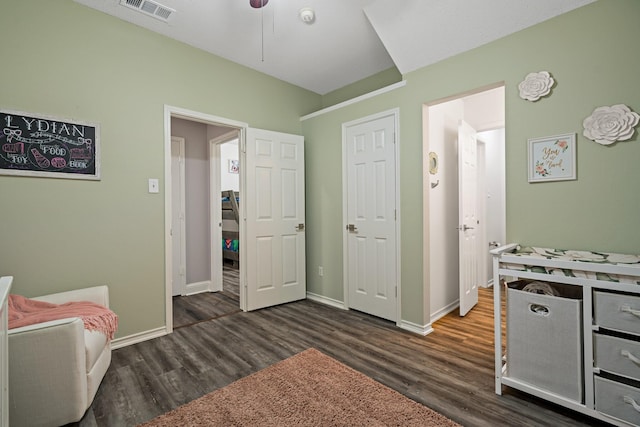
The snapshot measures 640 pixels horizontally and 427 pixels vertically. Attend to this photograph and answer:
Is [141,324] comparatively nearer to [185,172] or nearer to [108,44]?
[185,172]

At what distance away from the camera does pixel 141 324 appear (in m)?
2.56

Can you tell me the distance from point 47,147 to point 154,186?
0.75m

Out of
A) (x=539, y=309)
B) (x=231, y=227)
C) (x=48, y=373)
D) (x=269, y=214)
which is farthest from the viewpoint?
(x=231, y=227)

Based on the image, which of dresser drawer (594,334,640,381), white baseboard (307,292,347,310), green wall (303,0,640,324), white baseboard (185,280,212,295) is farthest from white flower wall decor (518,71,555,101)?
white baseboard (185,280,212,295)

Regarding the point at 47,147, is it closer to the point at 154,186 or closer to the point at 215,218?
the point at 154,186

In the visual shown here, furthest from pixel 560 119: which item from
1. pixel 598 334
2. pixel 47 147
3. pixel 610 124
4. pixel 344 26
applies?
pixel 47 147

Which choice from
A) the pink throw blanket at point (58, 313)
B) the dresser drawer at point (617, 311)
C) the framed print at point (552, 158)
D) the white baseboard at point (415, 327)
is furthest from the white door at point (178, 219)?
the dresser drawer at point (617, 311)

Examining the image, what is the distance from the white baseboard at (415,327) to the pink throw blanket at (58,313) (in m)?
2.35

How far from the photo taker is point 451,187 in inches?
130

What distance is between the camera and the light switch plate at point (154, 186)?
2623 mm

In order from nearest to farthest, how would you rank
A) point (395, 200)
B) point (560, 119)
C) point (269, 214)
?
point (560, 119) < point (395, 200) < point (269, 214)

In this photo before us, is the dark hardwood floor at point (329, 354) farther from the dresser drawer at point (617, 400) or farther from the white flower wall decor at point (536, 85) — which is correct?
the white flower wall decor at point (536, 85)

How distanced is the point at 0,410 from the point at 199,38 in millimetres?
2958

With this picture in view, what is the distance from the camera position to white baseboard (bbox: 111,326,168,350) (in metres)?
2.42
